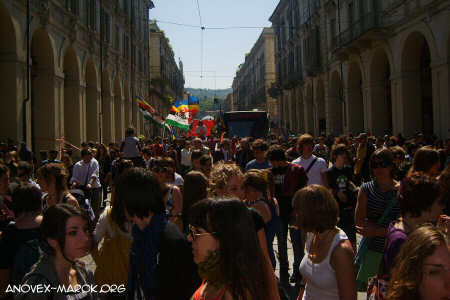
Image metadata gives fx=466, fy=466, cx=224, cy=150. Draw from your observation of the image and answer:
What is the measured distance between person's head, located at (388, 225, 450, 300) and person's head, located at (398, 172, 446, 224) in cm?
105

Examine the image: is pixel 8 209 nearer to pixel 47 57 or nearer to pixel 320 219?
pixel 320 219

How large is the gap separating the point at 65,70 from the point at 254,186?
1882 centimetres

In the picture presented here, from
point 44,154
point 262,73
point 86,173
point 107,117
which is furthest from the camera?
point 262,73

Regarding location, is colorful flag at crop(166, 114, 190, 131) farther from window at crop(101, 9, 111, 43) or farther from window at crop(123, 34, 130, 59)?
window at crop(123, 34, 130, 59)

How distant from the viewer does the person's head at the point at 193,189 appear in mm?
4707

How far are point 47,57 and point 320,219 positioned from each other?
17338mm

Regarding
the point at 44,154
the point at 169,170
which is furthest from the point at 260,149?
the point at 44,154

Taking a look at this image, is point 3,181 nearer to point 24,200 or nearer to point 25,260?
point 24,200

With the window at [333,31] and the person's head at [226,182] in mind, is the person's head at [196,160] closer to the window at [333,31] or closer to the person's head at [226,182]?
the person's head at [226,182]

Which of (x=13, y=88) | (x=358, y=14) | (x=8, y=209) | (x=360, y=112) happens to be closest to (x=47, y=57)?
(x=13, y=88)

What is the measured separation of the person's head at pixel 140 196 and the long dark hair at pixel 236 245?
0.97 metres

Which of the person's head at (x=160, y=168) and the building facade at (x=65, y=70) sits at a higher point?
the building facade at (x=65, y=70)

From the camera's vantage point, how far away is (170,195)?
17.4ft

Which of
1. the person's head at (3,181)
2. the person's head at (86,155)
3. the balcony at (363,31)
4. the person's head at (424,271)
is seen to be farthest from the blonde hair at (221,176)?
the balcony at (363,31)
